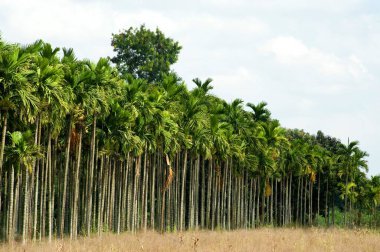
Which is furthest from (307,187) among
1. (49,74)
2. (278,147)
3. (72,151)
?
(49,74)

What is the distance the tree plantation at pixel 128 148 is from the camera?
3516 cm

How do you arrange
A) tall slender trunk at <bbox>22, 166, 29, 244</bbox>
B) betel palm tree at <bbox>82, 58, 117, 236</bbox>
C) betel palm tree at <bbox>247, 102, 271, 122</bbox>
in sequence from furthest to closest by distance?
1. betel palm tree at <bbox>247, 102, 271, 122</bbox>
2. betel palm tree at <bbox>82, 58, 117, 236</bbox>
3. tall slender trunk at <bbox>22, 166, 29, 244</bbox>

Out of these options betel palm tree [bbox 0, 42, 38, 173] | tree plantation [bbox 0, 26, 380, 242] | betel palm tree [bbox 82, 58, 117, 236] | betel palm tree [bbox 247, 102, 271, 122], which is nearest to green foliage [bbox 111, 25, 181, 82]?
tree plantation [bbox 0, 26, 380, 242]

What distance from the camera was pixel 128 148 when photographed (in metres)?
43.9

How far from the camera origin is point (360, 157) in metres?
87.8

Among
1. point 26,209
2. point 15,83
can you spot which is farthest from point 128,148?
point 15,83

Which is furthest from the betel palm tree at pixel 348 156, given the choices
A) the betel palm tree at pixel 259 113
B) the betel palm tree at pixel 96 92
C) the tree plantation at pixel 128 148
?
the betel palm tree at pixel 96 92

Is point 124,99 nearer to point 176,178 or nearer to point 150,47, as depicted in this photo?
point 176,178

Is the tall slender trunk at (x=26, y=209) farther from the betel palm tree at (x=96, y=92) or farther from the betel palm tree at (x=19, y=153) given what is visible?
the betel palm tree at (x=96, y=92)

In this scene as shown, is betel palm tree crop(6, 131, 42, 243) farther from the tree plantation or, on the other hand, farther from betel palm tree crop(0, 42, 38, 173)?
betel palm tree crop(0, 42, 38, 173)

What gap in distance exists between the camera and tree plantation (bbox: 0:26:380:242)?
115 ft

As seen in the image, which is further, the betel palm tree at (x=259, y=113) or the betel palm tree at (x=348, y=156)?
the betel palm tree at (x=348, y=156)

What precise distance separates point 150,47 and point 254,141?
79.7 ft

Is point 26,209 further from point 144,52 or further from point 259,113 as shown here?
point 144,52
